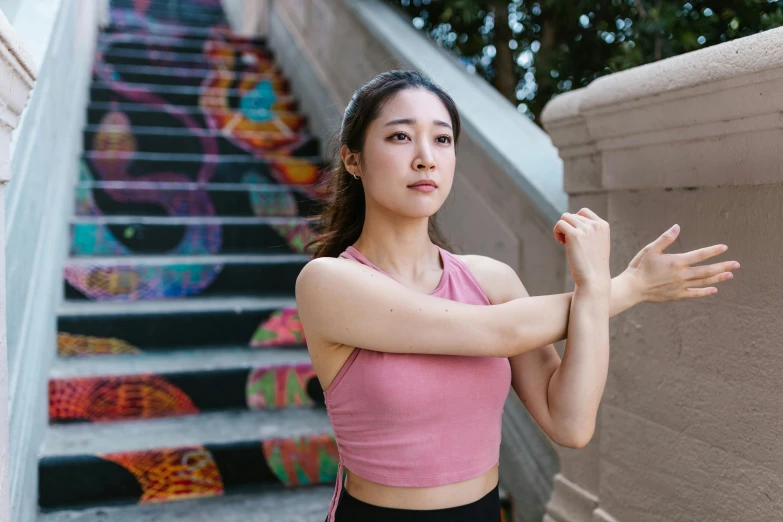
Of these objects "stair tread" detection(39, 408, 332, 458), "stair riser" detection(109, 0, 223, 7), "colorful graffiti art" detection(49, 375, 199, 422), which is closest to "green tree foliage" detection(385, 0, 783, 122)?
"stair tread" detection(39, 408, 332, 458)

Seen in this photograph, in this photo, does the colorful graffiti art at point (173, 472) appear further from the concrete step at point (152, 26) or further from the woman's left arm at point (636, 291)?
the concrete step at point (152, 26)

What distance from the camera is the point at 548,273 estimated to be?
7.26ft

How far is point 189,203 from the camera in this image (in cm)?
375

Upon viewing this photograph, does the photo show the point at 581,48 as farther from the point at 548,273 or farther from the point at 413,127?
the point at 413,127

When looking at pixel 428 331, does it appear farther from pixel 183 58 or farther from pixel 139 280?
pixel 183 58

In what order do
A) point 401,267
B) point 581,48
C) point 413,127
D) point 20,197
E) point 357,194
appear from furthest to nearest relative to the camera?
point 581,48
point 20,197
point 357,194
point 401,267
point 413,127

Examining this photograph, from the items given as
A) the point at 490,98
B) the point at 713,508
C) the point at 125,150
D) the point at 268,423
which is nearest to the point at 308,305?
the point at 713,508

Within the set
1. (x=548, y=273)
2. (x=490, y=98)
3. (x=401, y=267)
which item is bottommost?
(x=548, y=273)

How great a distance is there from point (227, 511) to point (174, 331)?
0.93m

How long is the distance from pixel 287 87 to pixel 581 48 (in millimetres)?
2890

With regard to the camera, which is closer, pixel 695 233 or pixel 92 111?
pixel 695 233

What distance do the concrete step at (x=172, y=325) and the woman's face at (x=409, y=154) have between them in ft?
6.29

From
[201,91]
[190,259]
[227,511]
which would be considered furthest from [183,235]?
[201,91]

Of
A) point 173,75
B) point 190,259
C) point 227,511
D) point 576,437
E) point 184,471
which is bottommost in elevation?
point 227,511
